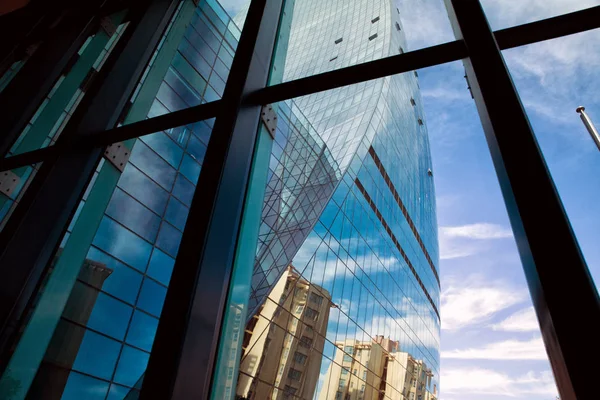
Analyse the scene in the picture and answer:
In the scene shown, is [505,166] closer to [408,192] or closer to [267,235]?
[267,235]

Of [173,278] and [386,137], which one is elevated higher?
[386,137]

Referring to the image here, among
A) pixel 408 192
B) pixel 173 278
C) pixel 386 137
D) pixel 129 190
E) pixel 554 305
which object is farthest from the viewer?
pixel 408 192

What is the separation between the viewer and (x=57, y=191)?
2.58 m

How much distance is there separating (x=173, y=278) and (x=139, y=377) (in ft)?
30.1

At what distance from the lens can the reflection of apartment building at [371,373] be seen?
15.5 meters

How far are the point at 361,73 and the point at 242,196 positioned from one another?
1095 mm

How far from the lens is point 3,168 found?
310 centimetres

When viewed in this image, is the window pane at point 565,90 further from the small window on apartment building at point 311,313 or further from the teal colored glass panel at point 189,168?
the small window on apartment building at point 311,313

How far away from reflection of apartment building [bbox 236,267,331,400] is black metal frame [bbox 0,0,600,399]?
33.1ft

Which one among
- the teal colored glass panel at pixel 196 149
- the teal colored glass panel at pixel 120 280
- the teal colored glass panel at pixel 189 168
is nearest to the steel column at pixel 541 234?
the teal colored glass panel at pixel 120 280

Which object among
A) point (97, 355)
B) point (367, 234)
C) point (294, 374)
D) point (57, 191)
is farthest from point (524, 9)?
point (367, 234)

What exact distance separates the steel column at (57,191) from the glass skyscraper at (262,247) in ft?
0.50

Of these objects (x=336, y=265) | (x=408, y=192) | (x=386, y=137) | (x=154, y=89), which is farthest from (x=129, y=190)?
(x=408, y=192)

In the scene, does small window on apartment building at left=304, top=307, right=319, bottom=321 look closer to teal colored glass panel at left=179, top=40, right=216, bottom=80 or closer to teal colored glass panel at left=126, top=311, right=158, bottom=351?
teal colored glass panel at left=126, top=311, right=158, bottom=351
